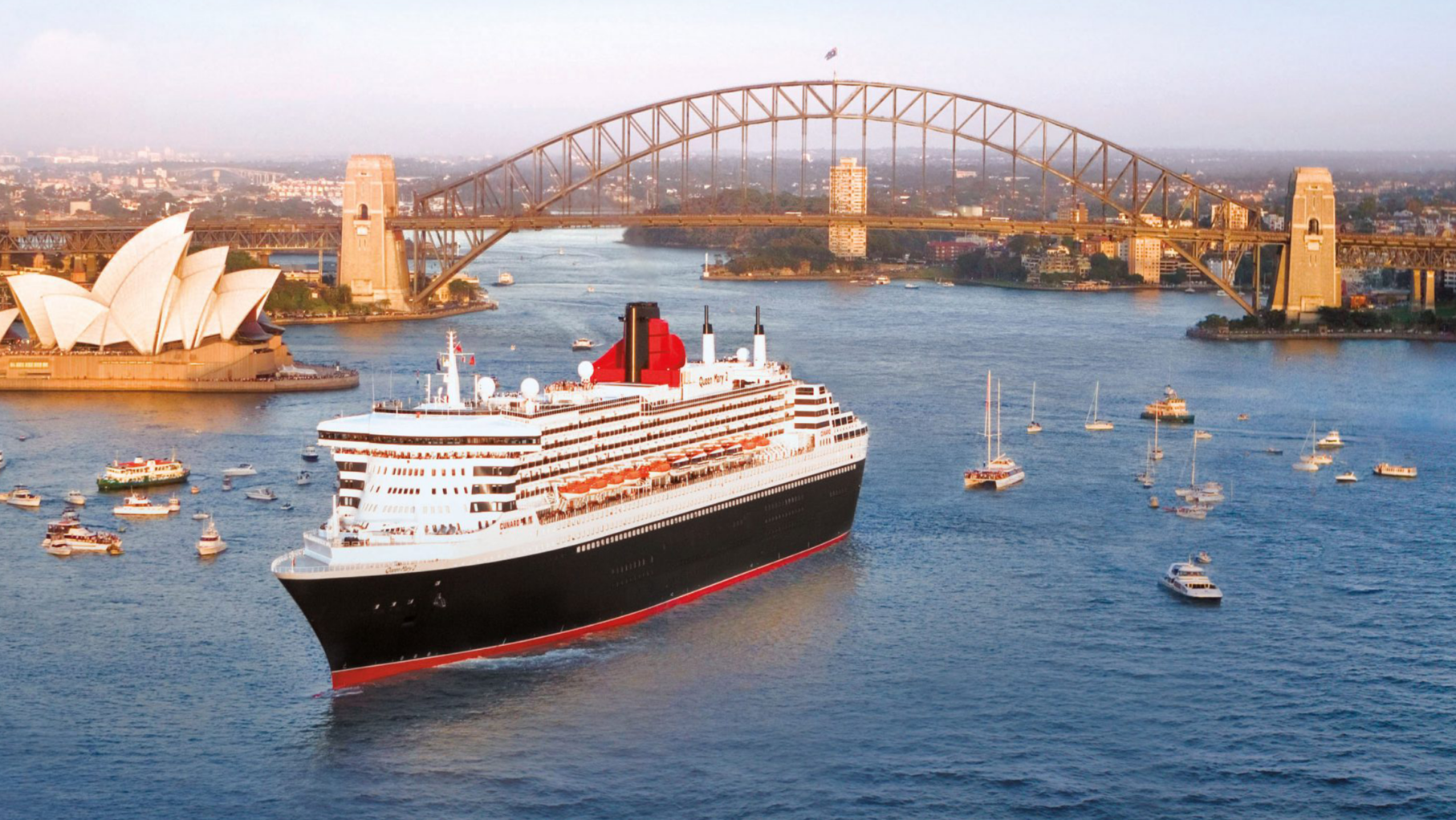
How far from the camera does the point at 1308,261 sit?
196 feet

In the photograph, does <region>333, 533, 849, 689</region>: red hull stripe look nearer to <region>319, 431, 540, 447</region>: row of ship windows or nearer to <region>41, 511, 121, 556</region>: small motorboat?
<region>319, 431, 540, 447</region>: row of ship windows

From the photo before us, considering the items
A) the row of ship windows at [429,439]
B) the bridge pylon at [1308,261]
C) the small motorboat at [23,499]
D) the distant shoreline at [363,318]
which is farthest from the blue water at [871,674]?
the bridge pylon at [1308,261]

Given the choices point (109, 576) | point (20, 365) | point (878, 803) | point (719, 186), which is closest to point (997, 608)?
point (878, 803)

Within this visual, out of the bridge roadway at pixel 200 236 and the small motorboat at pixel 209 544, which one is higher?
the bridge roadway at pixel 200 236

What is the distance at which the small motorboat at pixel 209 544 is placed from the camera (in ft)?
81.5

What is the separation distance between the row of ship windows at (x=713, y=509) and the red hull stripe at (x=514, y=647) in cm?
88

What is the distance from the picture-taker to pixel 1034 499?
29047 millimetres

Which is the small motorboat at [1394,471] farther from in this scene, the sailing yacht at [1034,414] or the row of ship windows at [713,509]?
the row of ship windows at [713,509]

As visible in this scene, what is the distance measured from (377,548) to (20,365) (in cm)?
2630

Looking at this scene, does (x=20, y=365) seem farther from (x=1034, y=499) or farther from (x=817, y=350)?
(x=1034, y=499)

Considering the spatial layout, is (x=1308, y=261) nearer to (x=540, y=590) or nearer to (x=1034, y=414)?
(x=1034, y=414)

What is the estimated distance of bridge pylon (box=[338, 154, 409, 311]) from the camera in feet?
210

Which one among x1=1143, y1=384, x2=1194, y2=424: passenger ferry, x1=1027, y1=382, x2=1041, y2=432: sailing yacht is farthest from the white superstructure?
x1=1143, y1=384, x2=1194, y2=424: passenger ferry

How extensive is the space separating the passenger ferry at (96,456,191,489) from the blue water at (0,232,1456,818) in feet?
2.63
